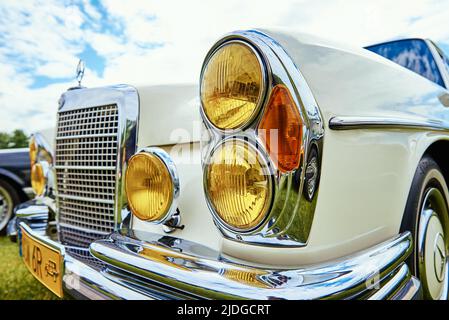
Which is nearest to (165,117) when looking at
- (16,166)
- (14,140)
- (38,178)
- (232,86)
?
(232,86)

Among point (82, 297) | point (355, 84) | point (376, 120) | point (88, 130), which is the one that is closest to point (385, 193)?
point (376, 120)

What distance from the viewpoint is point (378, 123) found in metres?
0.99

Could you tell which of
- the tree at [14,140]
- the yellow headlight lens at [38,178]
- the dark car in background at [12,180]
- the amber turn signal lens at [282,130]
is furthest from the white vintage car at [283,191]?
the dark car in background at [12,180]

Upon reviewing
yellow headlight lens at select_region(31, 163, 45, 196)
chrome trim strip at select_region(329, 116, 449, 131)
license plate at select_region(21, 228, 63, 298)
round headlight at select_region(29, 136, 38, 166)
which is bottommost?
license plate at select_region(21, 228, 63, 298)

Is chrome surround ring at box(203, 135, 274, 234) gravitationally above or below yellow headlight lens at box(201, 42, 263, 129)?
below

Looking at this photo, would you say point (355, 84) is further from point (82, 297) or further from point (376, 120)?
point (82, 297)

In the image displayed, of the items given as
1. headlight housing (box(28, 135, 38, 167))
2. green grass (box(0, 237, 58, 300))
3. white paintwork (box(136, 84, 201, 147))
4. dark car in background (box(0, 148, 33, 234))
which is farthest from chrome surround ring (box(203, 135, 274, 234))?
dark car in background (box(0, 148, 33, 234))

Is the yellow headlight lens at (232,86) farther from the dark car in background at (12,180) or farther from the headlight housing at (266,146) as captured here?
the dark car in background at (12,180)

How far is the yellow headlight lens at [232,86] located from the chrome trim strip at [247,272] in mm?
346

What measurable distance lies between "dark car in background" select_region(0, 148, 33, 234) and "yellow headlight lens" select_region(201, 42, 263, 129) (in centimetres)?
342

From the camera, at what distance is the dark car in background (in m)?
3.69

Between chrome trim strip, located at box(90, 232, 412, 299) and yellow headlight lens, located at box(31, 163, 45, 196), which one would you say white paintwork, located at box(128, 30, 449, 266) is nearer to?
chrome trim strip, located at box(90, 232, 412, 299)

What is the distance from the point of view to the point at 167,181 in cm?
113

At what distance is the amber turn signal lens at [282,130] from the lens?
2.77 feet
